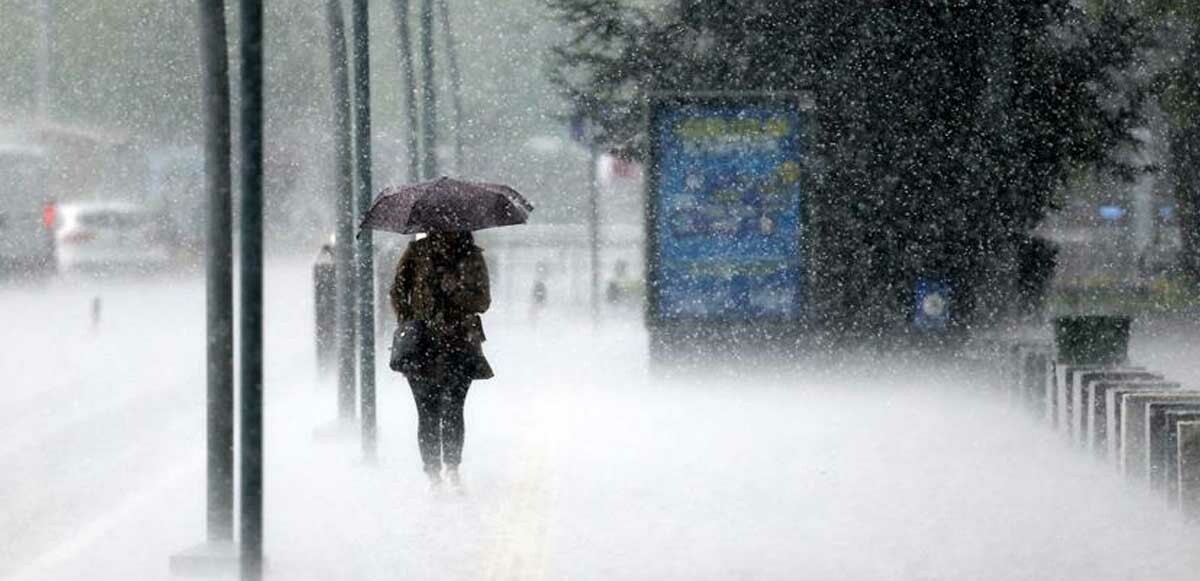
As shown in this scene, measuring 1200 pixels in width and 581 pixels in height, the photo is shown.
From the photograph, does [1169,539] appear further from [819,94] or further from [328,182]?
[328,182]

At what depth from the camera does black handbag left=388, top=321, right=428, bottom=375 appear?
12.3 m

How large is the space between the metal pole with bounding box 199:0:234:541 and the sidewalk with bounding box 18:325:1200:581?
67cm

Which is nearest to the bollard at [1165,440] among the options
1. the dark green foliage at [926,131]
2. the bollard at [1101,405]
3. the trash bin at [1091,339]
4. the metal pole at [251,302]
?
the bollard at [1101,405]

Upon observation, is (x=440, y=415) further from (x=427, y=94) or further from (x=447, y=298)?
(x=427, y=94)

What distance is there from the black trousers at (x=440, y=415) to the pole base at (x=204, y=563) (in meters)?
2.80

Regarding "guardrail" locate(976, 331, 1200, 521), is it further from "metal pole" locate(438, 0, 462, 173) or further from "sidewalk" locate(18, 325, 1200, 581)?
"metal pole" locate(438, 0, 462, 173)

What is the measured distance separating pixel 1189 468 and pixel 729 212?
28.8ft

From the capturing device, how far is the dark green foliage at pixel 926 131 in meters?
20.8

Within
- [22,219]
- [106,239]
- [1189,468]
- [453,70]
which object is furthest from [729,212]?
[106,239]

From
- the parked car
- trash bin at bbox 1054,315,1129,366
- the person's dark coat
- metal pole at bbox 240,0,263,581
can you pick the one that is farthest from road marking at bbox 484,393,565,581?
the parked car

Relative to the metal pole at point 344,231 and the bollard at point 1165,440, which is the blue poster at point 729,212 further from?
the bollard at point 1165,440

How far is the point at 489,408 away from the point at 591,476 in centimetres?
468

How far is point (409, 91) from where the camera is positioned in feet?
71.2

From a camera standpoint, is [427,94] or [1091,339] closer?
[1091,339]
